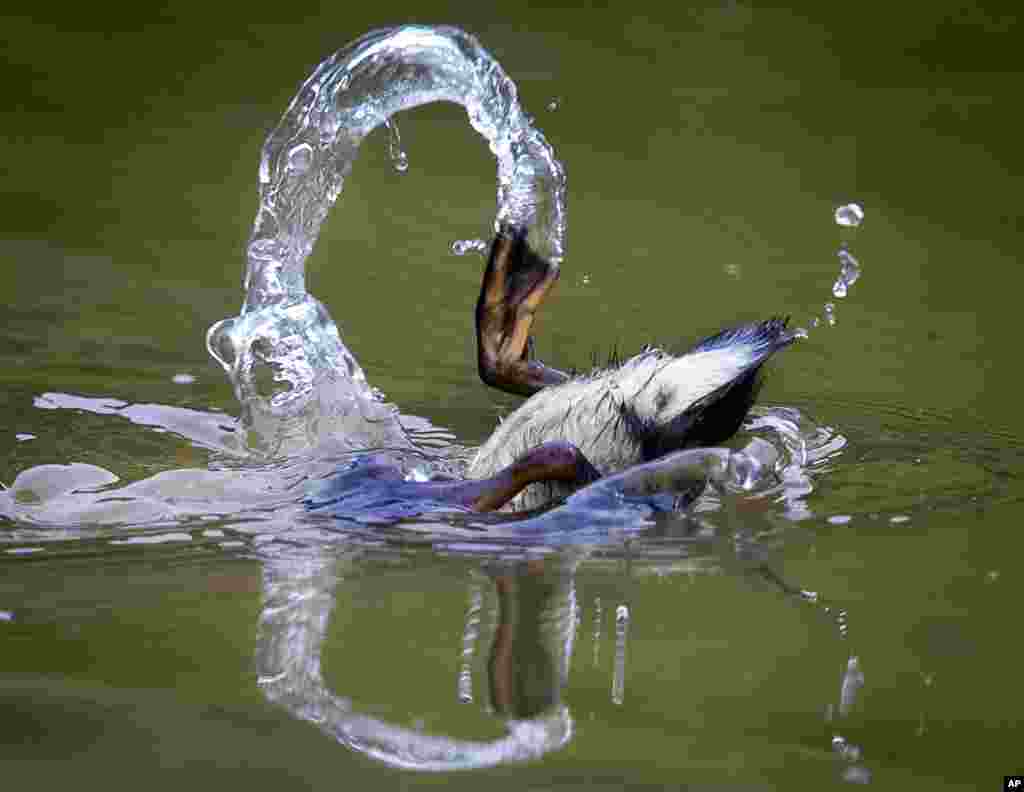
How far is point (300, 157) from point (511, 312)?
2.40ft

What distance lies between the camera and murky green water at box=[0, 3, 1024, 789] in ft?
8.91

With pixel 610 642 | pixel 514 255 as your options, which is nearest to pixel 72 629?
pixel 610 642

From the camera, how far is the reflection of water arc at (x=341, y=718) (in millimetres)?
2590

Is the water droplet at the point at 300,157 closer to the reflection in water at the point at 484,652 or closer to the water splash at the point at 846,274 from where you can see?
the reflection in water at the point at 484,652

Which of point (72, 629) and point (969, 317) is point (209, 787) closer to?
point (72, 629)

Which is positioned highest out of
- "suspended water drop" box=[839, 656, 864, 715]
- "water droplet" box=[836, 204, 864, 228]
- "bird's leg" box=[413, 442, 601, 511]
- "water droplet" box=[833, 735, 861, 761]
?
"water droplet" box=[836, 204, 864, 228]

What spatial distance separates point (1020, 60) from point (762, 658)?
20.0 feet

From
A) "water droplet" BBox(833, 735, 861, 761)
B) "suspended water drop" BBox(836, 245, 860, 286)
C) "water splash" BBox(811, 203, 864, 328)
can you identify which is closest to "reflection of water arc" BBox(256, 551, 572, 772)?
→ "water droplet" BBox(833, 735, 861, 761)

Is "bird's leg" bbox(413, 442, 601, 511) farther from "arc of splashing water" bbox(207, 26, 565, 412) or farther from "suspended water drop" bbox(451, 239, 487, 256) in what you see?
"suspended water drop" bbox(451, 239, 487, 256)

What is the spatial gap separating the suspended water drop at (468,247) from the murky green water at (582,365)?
0.29ft

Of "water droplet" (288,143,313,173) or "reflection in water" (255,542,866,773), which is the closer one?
"reflection in water" (255,542,866,773)

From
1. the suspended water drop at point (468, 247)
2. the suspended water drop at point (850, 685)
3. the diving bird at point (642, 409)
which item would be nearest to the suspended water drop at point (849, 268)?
the suspended water drop at point (468, 247)

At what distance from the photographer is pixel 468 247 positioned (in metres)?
6.06

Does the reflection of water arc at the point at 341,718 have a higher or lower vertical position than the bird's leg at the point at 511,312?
lower
